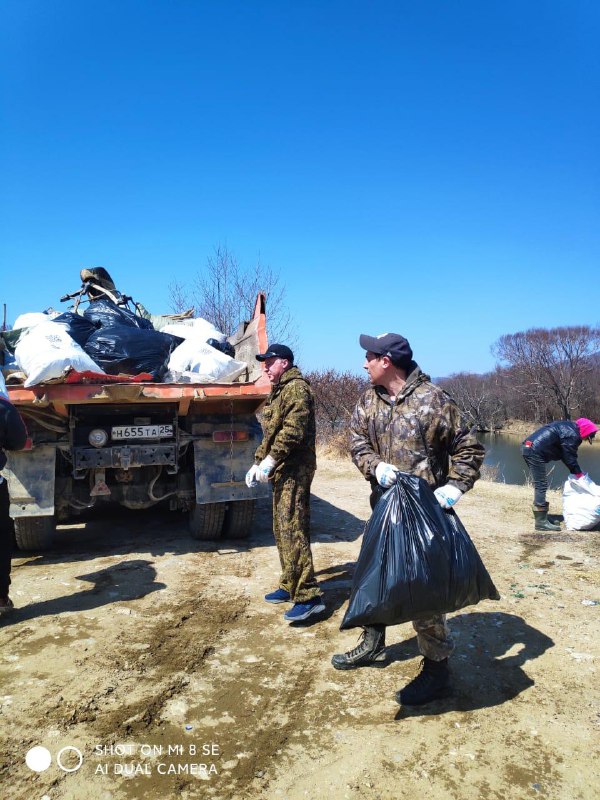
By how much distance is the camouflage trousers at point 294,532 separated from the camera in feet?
11.1

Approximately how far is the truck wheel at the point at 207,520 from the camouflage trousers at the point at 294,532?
59.8 inches

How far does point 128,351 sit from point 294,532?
2193 mm

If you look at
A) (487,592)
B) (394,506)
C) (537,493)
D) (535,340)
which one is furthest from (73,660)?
(535,340)

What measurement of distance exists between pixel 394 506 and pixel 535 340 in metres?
45.9

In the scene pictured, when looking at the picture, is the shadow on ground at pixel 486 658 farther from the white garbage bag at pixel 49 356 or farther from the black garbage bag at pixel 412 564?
the white garbage bag at pixel 49 356

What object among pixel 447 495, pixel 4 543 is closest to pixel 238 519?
pixel 4 543

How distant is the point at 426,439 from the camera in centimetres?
253

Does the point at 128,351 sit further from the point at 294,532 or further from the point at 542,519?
the point at 542,519

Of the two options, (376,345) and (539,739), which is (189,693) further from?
(376,345)

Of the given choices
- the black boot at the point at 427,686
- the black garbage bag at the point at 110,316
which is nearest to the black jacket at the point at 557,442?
the black boot at the point at 427,686

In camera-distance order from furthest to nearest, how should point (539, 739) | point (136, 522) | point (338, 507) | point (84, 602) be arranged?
point (338, 507)
point (136, 522)
point (84, 602)
point (539, 739)

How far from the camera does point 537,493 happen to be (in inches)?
246

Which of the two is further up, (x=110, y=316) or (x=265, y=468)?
(x=110, y=316)

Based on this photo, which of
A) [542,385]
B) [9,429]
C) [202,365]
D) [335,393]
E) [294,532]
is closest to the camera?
[9,429]
